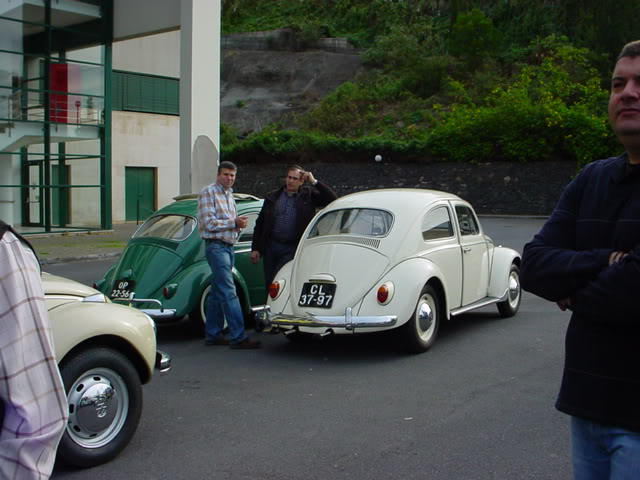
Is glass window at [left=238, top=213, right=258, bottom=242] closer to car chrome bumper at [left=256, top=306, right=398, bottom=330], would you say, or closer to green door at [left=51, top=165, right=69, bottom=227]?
car chrome bumper at [left=256, top=306, right=398, bottom=330]

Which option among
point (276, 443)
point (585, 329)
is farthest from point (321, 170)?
point (585, 329)

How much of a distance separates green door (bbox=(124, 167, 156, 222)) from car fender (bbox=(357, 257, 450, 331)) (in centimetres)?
2397

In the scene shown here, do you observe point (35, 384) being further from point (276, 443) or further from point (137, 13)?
point (137, 13)

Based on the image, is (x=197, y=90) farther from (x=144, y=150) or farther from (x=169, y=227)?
(x=144, y=150)

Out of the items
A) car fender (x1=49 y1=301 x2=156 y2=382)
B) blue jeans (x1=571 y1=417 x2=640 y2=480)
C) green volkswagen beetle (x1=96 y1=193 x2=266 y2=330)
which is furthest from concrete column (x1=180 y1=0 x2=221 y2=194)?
blue jeans (x1=571 y1=417 x2=640 y2=480)

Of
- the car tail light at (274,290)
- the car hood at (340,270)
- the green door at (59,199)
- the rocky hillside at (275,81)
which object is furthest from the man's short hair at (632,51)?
the rocky hillside at (275,81)

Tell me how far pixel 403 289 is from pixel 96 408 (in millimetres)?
3536

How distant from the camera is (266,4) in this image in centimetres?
6681

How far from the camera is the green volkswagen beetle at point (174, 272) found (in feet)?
27.1

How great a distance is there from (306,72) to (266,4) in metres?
16.5

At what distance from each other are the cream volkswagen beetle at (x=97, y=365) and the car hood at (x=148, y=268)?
3.48 metres

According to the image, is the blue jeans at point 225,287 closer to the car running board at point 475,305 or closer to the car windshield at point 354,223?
the car windshield at point 354,223

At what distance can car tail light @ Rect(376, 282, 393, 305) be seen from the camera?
7.13 meters

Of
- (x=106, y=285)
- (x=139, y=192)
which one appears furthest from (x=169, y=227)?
(x=139, y=192)
